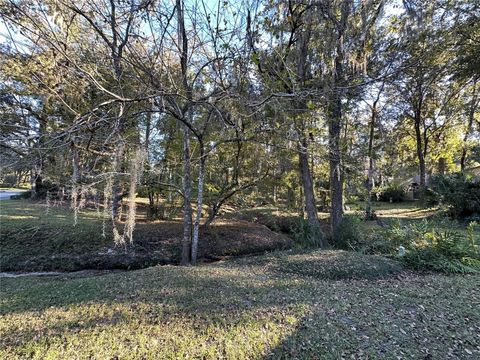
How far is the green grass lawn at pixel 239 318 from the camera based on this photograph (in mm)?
1891

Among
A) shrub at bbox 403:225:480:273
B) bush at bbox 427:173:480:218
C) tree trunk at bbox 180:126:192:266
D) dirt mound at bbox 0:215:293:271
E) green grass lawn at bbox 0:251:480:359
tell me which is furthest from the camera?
bush at bbox 427:173:480:218

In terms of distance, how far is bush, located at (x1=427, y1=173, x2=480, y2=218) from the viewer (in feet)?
28.7

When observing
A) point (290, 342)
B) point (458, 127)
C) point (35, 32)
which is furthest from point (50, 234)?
point (458, 127)

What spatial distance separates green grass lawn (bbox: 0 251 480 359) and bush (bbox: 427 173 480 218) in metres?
7.01

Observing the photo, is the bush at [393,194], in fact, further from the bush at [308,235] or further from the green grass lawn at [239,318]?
the green grass lawn at [239,318]

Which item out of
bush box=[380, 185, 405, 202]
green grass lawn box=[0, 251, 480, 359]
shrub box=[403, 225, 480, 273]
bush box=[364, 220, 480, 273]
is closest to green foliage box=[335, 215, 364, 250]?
bush box=[364, 220, 480, 273]

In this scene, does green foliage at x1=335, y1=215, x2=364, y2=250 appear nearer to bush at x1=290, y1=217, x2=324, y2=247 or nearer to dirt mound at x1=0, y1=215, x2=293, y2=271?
bush at x1=290, y1=217, x2=324, y2=247

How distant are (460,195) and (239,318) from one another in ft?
33.1

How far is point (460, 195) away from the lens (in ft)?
29.3

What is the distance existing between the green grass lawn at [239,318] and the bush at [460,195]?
23.0ft

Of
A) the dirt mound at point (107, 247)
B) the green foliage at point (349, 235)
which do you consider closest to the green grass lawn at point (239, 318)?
the dirt mound at point (107, 247)

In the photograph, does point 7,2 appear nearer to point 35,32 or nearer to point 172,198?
point 35,32

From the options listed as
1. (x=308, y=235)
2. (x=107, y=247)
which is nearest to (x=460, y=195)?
(x=308, y=235)

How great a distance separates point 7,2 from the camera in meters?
2.47
